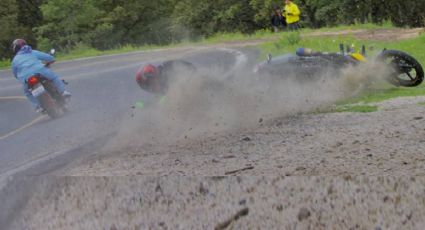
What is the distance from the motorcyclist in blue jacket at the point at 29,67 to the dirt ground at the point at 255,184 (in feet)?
22.0

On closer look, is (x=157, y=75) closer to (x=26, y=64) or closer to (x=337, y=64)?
(x=337, y=64)

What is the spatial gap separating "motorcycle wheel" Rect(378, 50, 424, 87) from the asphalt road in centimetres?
443

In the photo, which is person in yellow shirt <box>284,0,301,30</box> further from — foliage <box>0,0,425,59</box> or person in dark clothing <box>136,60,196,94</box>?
person in dark clothing <box>136,60,196,94</box>

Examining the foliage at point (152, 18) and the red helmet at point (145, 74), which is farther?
the foliage at point (152, 18)

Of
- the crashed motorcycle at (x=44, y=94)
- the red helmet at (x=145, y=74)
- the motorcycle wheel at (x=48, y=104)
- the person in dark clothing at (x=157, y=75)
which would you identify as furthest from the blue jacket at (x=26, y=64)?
the red helmet at (x=145, y=74)

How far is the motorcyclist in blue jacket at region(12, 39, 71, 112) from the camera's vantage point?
13438 millimetres

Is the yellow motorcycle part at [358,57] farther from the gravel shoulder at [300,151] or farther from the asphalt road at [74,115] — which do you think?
the asphalt road at [74,115]

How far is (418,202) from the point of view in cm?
387

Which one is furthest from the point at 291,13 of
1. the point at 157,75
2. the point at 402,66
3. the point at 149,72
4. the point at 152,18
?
the point at 152,18

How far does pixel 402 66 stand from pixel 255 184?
623cm

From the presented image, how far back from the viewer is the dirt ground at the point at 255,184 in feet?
12.9

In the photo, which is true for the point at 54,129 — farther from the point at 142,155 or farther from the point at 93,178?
the point at 93,178

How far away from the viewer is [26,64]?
44.2 feet

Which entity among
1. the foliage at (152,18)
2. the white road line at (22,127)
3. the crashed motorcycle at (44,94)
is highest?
the crashed motorcycle at (44,94)
